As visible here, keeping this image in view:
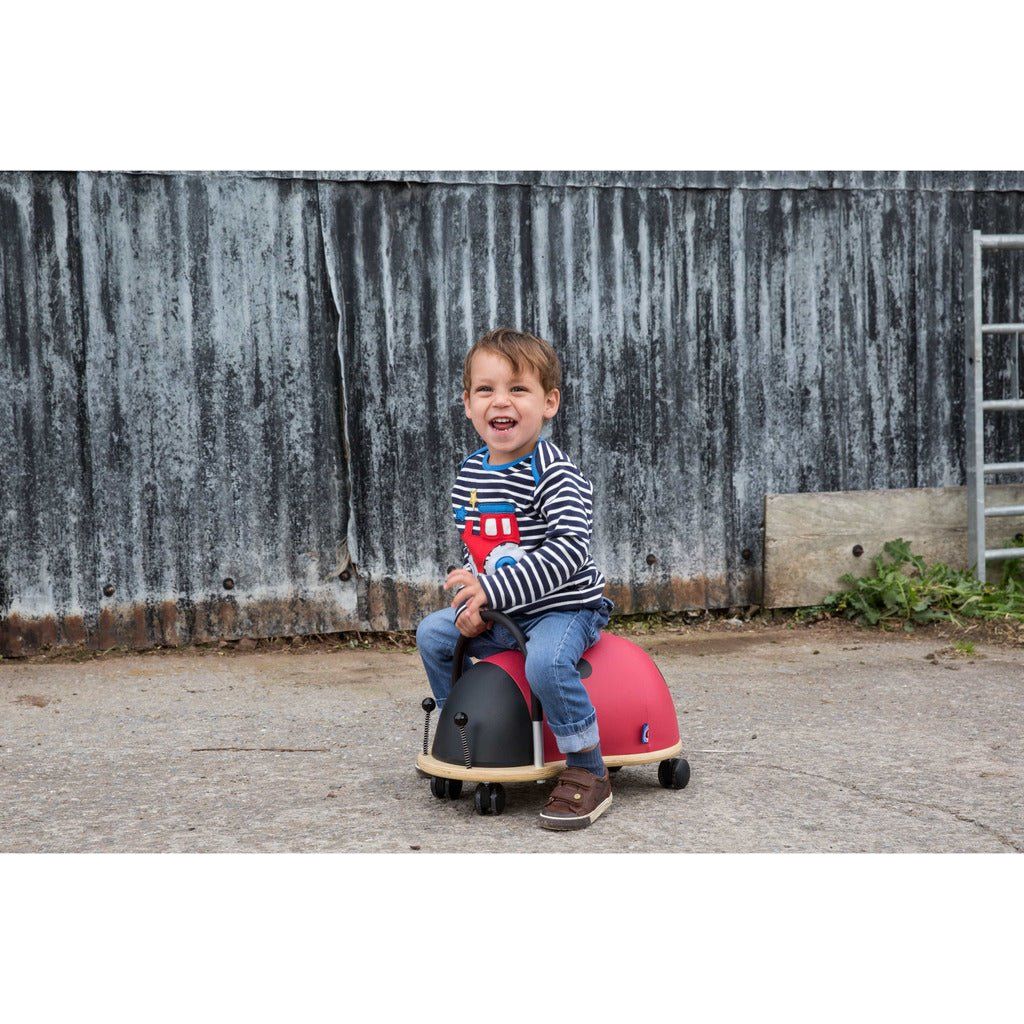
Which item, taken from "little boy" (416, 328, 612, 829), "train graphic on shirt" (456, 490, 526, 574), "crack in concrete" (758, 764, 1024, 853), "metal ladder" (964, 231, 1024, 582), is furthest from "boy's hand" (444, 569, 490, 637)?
"metal ladder" (964, 231, 1024, 582)

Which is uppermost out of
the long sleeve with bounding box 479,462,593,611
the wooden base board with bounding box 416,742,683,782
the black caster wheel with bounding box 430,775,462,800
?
the long sleeve with bounding box 479,462,593,611

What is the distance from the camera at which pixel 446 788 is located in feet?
12.7

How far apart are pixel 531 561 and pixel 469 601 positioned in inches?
8.5

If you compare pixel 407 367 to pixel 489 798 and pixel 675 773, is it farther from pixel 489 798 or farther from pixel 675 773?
pixel 489 798

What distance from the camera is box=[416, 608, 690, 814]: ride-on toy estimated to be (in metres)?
3.64

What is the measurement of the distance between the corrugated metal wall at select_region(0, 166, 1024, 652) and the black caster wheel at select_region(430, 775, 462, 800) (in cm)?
283

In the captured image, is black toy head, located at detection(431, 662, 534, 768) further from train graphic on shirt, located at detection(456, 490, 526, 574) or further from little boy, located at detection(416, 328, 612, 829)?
train graphic on shirt, located at detection(456, 490, 526, 574)

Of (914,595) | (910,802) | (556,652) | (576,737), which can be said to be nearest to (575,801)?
(576,737)

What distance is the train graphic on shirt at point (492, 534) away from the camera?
3797 mm

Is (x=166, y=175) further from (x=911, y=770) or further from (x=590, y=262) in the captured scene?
(x=911, y=770)

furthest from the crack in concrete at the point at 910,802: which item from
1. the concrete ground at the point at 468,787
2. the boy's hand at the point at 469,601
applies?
the boy's hand at the point at 469,601

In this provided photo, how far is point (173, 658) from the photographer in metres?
6.35

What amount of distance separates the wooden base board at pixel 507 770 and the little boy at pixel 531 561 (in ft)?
0.22

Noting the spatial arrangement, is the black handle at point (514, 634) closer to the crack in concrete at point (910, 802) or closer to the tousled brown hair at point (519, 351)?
the tousled brown hair at point (519, 351)
